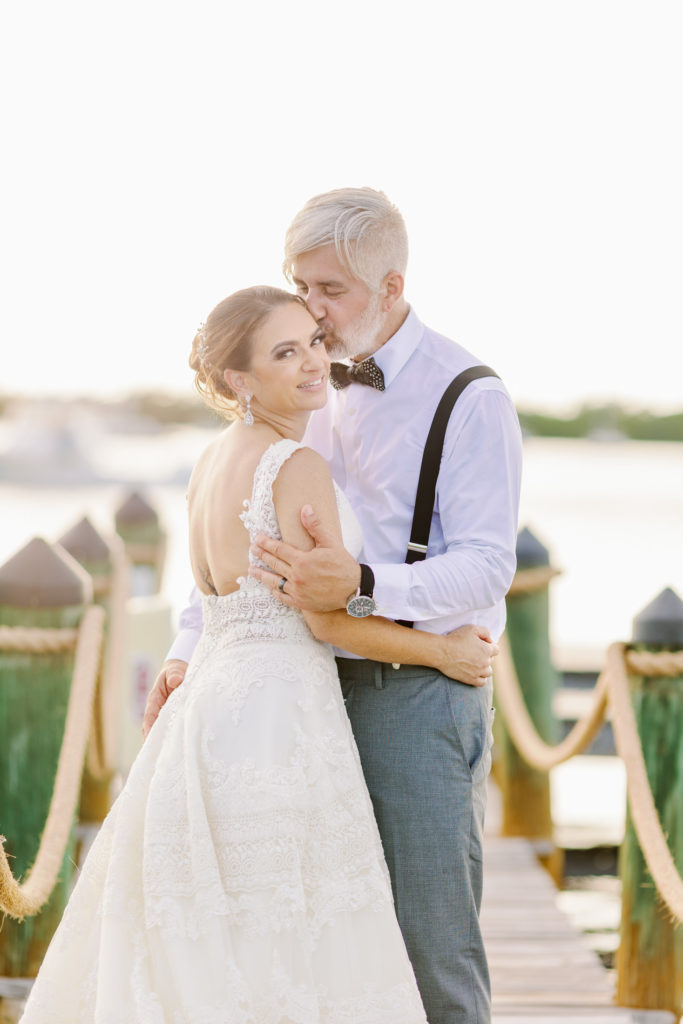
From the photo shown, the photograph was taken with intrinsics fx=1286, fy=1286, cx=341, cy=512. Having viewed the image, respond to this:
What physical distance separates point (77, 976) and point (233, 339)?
133cm

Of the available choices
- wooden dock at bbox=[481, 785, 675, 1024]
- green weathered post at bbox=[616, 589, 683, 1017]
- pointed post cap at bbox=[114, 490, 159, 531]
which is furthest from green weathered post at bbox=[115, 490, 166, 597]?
green weathered post at bbox=[616, 589, 683, 1017]

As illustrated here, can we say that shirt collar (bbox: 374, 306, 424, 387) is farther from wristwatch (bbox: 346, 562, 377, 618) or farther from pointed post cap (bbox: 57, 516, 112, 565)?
pointed post cap (bbox: 57, 516, 112, 565)

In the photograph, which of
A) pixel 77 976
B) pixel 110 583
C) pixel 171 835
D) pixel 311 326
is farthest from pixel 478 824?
pixel 110 583

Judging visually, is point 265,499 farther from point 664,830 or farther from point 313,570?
point 664,830

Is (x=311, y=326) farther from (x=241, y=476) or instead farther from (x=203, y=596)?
(x=203, y=596)

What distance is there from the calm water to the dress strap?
50.1 inches

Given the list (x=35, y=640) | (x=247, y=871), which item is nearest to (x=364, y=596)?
(x=247, y=871)

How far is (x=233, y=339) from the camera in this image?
2.67 meters

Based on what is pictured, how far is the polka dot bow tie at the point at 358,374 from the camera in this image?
2846 mm

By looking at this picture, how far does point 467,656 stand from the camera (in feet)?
9.07

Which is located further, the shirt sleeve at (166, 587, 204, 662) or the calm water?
the calm water

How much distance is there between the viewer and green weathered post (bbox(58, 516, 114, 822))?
556 centimetres

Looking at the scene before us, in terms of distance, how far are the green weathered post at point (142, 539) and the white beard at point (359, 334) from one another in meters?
5.18

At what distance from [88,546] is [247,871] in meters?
3.37
